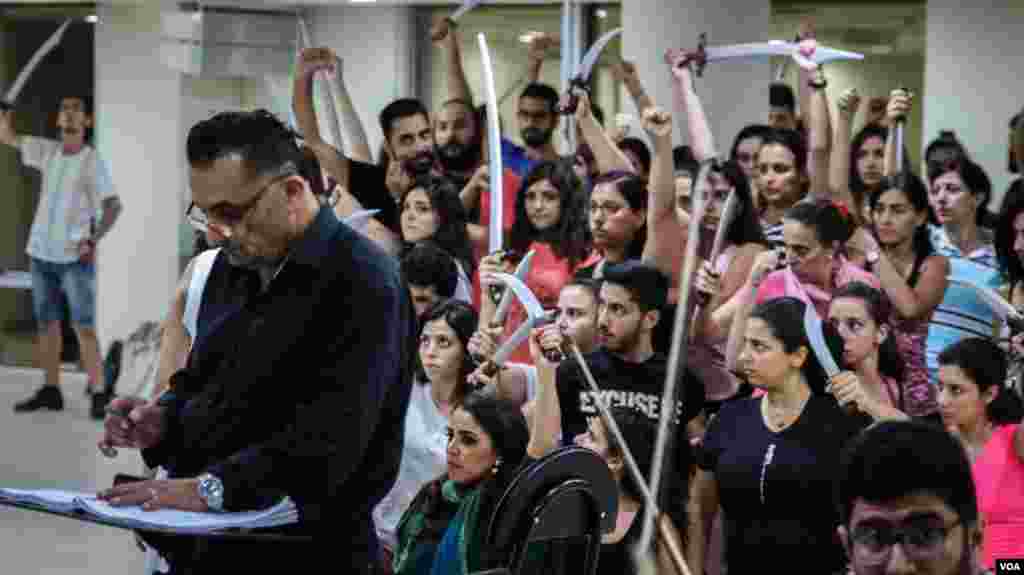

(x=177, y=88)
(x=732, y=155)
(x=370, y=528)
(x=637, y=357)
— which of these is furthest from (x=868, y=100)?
(x=370, y=528)

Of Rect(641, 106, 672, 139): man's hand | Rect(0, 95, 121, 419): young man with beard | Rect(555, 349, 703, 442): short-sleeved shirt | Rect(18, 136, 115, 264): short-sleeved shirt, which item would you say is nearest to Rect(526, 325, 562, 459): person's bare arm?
Rect(555, 349, 703, 442): short-sleeved shirt

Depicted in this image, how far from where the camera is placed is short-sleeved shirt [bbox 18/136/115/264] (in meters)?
9.13

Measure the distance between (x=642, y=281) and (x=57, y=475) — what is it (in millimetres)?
3062

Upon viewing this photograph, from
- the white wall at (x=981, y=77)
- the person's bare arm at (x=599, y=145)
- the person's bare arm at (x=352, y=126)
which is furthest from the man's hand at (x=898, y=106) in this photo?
the white wall at (x=981, y=77)

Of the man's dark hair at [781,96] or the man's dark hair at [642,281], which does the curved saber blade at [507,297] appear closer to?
the man's dark hair at [642,281]

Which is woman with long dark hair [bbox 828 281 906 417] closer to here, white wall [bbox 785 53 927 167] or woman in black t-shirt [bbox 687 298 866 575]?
woman in black t-shirt [bbox 687 298 866 575]

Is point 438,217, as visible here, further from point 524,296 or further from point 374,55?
point 374,55

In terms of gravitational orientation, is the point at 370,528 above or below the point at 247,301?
below

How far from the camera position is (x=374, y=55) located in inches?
375

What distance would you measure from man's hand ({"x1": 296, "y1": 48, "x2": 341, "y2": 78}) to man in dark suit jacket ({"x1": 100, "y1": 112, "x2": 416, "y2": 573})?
3.27 meters

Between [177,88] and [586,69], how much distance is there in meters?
3.02

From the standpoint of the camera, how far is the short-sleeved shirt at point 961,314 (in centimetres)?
538

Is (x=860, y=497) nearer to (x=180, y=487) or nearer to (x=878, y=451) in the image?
(x=878, y=451)

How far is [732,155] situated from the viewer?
→ 21.5ft
